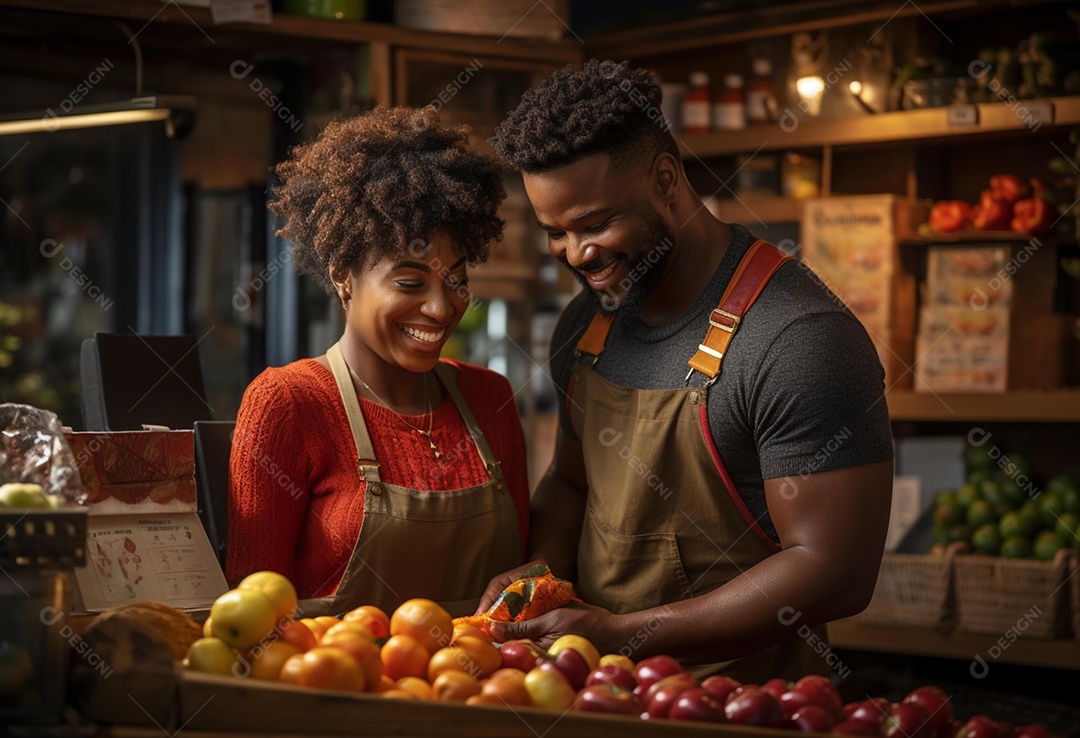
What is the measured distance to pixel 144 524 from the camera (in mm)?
1979

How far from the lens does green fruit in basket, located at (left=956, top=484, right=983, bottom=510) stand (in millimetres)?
3801

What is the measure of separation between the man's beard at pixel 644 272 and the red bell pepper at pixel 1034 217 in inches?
75.7

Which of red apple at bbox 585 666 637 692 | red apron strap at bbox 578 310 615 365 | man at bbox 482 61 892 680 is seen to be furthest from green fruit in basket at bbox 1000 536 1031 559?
red apple at bbox 585 666 637 692

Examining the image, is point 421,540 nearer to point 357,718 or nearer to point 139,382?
point 139,382

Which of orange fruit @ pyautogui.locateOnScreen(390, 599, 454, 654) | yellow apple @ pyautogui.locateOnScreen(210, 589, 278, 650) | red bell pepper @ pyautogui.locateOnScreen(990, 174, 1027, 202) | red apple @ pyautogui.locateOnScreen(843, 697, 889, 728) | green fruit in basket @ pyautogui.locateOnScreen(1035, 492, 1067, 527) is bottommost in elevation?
green fruit in basket @ pyautogui.locateOnScreen(1035, 492, 1067, 527)

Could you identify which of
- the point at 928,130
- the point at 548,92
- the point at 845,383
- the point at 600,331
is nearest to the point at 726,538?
the point at 845,383

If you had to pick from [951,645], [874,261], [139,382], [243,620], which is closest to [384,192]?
[139,382]

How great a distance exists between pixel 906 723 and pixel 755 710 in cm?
20

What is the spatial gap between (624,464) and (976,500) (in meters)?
2.03

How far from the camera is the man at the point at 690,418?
192cm

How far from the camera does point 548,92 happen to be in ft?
7.18

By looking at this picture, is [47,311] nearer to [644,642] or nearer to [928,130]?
[928,130]

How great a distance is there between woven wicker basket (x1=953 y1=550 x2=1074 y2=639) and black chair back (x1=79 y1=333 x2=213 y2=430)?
2.34m

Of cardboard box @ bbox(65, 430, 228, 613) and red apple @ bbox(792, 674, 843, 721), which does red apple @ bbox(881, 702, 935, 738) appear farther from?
cardboard box @ bbox(65, 430, 228, 613)
